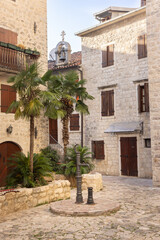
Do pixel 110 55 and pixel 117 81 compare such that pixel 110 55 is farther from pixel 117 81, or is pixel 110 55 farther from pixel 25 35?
pixel 25 35

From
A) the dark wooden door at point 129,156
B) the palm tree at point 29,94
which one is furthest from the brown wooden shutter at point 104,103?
the palm tree at point 29,94

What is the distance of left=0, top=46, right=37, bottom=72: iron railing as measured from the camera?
12.1 metres

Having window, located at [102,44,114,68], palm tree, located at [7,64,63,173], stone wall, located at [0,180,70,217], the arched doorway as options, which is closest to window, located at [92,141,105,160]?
window, located at [102,44,114,68]

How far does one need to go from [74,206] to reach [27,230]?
200cm

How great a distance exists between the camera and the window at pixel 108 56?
1783cm

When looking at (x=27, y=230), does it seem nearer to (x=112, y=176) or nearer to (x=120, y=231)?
(x=120, y=231)

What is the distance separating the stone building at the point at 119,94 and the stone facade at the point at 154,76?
11.7 feet

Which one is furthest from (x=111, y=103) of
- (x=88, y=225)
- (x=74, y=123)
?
(x=88, y=225)

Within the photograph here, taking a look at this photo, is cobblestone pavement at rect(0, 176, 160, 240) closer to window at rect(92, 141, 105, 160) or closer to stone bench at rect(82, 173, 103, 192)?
stone bench at rect(82, 173, 103, 192)

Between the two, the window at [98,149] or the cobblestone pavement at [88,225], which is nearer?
the cobblestone pavement at [88,225]

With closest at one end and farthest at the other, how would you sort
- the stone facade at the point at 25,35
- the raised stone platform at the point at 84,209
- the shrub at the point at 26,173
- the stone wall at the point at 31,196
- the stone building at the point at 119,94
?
the raised stone platform at the point at 84,209 → the stone wall at the point at 31,196 → the shrub at the point at 26,173 → the stone facade at the point at 25,35 → the stone building at the point at 119,94

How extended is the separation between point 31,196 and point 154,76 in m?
7.07

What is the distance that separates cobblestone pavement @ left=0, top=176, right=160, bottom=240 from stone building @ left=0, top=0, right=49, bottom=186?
463 cm

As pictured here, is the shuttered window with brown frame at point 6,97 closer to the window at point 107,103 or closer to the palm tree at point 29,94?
the palm tree at point 29,94
